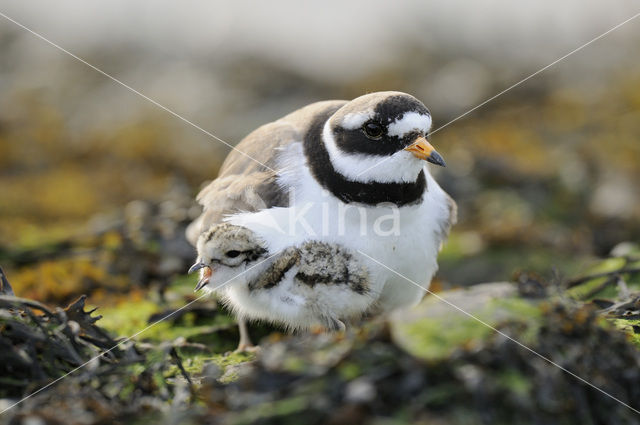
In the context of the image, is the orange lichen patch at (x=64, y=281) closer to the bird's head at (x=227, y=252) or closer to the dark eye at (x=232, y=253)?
the bird's head at (x=227, y=252)

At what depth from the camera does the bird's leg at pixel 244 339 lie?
14.9ft

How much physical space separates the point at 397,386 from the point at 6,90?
30.9 ft

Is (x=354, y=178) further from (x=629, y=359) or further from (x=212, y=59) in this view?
(x=212, y=59)

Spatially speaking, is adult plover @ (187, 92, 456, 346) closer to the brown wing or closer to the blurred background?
the brown wing

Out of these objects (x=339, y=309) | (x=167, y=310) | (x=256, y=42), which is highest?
(x=256, y=42)

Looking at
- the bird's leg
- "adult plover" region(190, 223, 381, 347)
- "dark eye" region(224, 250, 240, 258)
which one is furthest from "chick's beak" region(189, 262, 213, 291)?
the bird's leg

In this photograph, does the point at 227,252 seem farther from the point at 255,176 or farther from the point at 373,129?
the point at 373,129

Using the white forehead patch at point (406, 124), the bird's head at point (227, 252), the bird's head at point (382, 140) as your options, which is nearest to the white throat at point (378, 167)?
the bird's head at point (382, 140)

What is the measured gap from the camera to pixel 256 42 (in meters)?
11.9

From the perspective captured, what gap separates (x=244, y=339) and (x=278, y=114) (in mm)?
5347

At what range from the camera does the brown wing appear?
4426 millimetres

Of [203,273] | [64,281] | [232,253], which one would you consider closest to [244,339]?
[203,273]

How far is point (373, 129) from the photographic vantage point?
4.25 metres

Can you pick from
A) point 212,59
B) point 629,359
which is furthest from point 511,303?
point 212,59
